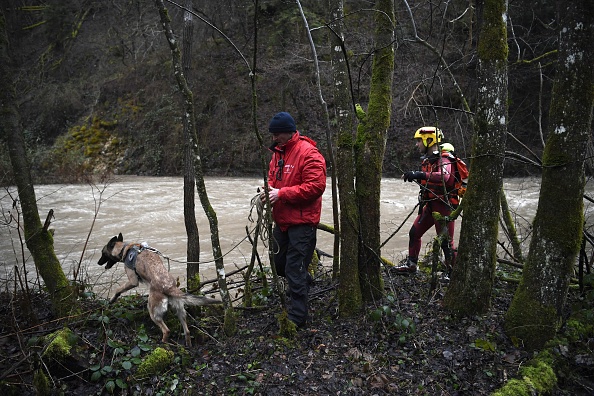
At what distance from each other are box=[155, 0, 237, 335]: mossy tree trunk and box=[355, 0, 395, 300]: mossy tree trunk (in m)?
1.38

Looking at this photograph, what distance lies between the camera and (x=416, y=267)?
5.38 meters

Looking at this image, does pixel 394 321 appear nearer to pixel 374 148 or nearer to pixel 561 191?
pixel 374 148

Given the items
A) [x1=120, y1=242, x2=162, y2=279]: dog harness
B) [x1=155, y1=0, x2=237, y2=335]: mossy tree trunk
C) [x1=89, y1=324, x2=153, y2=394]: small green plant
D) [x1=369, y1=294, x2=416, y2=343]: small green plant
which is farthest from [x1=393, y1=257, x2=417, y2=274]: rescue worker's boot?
[x1=89, y1=324, x2=153, y2=394]: small green plant

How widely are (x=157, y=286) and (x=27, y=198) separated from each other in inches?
60.2

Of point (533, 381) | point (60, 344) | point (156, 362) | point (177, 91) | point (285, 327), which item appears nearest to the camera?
point (533, 381)

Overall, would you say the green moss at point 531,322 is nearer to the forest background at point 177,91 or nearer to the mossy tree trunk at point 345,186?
the mossy tree trunk at point 345,186

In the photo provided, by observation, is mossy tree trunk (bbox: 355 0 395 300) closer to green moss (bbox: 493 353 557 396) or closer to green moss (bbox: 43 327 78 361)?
green moss (bbox: 493 353 557 396)

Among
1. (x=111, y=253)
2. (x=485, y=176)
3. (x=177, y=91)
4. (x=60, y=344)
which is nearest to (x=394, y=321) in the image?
(x=485, y=176)

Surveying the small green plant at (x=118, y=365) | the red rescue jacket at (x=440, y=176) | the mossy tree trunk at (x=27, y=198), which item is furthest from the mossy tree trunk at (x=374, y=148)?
the mossy tree trunk at (x=27, y=198)

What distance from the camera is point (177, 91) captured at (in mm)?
21922

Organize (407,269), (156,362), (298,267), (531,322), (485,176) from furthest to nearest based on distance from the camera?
(407,269) → (298,267) → (485,176) → (531,322) → (156,362)

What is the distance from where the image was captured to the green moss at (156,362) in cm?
327

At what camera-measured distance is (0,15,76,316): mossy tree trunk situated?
390 centimetres

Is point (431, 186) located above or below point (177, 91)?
below
